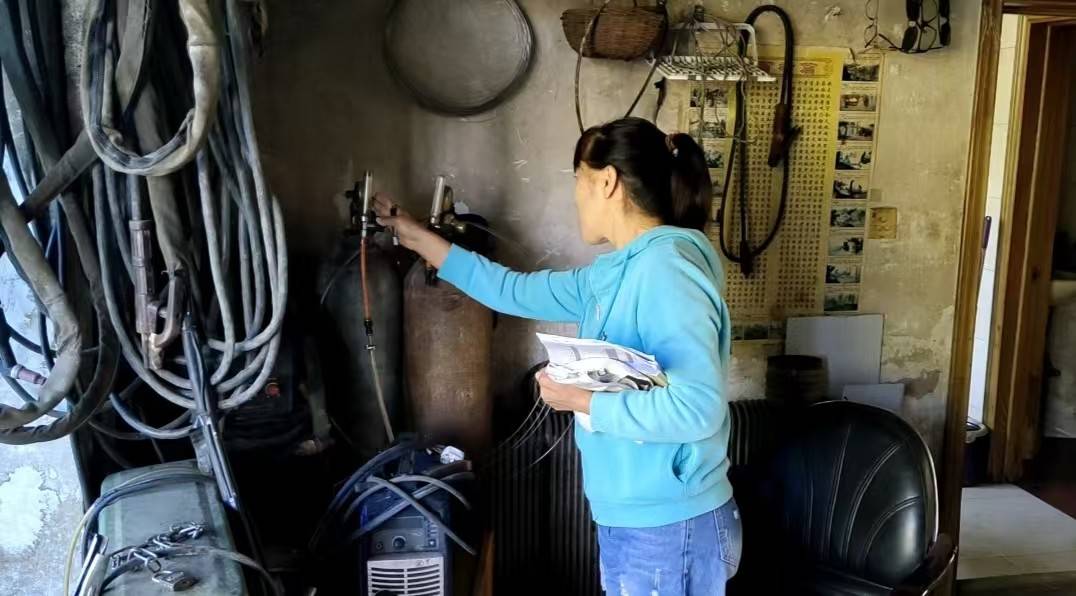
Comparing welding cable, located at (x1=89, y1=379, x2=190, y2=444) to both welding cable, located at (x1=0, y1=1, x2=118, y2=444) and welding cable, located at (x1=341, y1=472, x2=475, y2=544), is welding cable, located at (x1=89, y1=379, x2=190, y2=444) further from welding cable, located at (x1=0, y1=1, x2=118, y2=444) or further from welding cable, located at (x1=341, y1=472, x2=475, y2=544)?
welding cable, located at (x1=341, y1=472, x2=475, y2=544)

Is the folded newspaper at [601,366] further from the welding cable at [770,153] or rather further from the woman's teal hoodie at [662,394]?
the welding cable at [770,153]

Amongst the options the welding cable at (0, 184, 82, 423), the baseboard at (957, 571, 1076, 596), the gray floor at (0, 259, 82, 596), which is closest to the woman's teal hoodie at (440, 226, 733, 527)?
the welding cable at (0, 184, 82, 423)

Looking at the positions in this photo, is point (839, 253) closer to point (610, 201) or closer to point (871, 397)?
point (871, 397)

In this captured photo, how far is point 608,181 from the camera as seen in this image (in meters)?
1.54

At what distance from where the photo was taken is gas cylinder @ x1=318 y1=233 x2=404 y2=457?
6.94 ft

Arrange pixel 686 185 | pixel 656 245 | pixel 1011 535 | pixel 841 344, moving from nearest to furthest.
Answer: pixel 656 245, pixel 686 185, pixel 841 344, pixel 1011 535

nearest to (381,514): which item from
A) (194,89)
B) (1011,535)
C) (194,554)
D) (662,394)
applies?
(194,554)

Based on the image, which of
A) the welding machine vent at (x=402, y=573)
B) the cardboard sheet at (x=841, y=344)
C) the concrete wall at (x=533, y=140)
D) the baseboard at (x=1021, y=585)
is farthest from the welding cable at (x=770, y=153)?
the baseboard at (x=1021, y=585)

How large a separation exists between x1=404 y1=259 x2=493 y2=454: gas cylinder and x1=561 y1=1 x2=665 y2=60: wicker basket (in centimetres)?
70

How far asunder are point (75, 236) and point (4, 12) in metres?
0.38

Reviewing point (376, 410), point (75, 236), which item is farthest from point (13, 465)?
point (376, 410)

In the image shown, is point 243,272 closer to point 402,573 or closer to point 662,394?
point 402,573

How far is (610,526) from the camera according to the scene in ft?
5.21

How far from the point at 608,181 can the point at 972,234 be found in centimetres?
165
